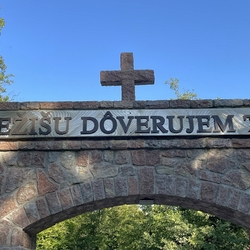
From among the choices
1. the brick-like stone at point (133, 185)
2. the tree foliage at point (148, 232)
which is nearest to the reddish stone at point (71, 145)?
the brick-like stone at point (133, 185)

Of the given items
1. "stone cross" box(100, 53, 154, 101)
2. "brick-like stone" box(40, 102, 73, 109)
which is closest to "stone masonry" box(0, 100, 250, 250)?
"brick-like stone" box(40, 102, 73, 109)

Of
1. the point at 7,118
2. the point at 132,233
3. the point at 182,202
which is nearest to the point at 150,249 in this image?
the point at 132,233

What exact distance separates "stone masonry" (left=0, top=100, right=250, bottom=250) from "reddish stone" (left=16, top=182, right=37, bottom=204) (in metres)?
0.01

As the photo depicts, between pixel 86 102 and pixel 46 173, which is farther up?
pixel 86 102

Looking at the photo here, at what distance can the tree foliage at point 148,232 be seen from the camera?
12.3 metres

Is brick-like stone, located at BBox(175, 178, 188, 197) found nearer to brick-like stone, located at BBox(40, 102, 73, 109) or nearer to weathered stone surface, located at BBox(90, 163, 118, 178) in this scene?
weathered stone surface, located at BBox(90, 163, 118, 178)

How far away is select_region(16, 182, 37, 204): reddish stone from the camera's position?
483 centimetres

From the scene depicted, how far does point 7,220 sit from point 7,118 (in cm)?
152

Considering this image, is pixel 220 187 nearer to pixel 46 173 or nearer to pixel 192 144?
pixel 192 144

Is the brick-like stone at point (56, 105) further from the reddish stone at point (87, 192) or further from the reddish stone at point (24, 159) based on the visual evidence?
the reddish stone at point (87, 192)

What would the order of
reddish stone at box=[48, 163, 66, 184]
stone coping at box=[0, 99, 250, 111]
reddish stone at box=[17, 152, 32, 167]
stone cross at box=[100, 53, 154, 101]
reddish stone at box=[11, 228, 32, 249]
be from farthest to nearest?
1. stone cross at box=[100, 53, 154, 101]
2. stone coping at box=[0, 99, 250, 111]
3. reddish stone at box=[17, 152, 32, 167]
4. reddish stone at box=[48, 163, 66, 184]
5. reddish stone at box=[11, 228, 32, 249]

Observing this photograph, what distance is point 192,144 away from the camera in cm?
500

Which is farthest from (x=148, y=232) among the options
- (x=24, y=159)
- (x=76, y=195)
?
(x=24, y=159)

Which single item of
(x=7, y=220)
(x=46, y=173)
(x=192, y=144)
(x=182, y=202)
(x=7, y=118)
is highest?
(x=7, y=118)
